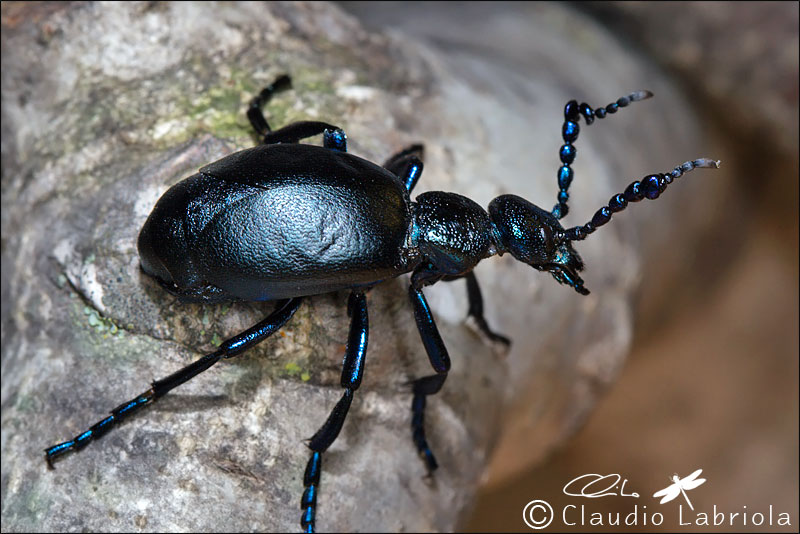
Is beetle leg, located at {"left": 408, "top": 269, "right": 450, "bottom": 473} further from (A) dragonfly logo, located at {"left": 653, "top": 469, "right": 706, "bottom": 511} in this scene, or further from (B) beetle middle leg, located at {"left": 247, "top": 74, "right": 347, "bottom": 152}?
(A) dragonfly logo, located at {"left": 653, "top": 469, "right": 706, "bottom": 511}

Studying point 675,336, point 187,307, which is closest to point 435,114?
point 187,307

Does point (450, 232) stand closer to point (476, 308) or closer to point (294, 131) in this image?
point (476, 308)

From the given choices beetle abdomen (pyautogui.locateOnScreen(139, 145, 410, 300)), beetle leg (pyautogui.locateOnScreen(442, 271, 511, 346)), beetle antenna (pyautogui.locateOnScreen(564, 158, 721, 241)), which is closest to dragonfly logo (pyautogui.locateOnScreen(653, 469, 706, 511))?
beetle leg (pyautogui.locateOnScreen(442, 271, 511, 346))

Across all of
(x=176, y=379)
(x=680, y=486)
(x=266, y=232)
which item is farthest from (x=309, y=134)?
(x=680, y=486)

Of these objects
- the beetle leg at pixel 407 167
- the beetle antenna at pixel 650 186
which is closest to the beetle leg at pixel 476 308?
the beetle leg at pixel 407 167

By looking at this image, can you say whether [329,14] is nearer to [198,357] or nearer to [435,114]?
[435,114]
